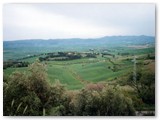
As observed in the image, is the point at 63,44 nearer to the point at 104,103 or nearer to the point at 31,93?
the point at 31,93

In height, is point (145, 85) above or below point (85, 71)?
below

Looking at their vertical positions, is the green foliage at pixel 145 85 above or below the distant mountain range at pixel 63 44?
below

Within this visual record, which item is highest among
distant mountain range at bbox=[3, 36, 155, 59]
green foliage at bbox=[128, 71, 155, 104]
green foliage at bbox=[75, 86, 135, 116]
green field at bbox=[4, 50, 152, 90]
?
distant mountain range at bbox=[3, 36, 155, 59]

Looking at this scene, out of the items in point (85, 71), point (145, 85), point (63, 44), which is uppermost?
point (63, 44)

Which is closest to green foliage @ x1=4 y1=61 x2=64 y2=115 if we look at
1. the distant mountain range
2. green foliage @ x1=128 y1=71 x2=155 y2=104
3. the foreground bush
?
the foreground bush

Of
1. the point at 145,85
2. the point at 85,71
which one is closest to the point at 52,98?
the point at 85,71

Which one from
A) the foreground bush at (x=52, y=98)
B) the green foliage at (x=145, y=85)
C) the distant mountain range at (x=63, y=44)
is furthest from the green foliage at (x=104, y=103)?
the distant mountain range at (x=63, y=44)

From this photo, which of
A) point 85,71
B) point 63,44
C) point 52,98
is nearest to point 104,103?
point 85,71

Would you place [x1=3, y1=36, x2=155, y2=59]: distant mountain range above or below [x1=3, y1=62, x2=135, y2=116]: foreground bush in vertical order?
above

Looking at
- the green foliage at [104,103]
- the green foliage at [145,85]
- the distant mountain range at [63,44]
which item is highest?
the distant mountain range at [63,44]

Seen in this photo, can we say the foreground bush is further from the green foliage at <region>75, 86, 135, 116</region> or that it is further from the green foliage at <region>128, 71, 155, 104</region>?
the green foliage at <region>128, 71, 155, 104</region>

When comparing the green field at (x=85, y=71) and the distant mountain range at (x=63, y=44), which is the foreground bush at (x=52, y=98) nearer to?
the green field at (x=85, y=71)

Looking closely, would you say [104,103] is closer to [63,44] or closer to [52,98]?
[52,98]
